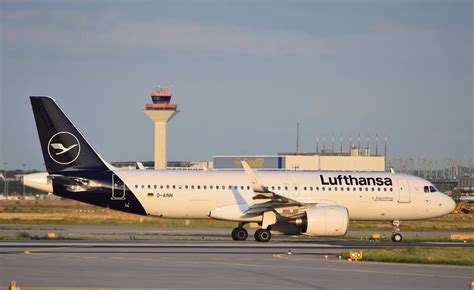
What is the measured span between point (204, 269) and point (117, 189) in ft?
48.9

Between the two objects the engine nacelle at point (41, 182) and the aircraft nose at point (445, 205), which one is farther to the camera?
the aircraft nose at point (445, 205)

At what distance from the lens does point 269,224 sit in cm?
3816

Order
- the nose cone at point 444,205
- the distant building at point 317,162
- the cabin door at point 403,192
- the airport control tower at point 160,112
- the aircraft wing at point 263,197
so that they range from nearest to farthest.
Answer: the aircraft wing at point 263,197
the cabin door at point 403,192
the nose cone at point 444,205
the distant building at point 317,162
the airport control tower at point 160,112

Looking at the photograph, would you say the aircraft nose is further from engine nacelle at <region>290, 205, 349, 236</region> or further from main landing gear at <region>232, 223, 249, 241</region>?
main landing gear at <region>232, 223, 249, 241</region>

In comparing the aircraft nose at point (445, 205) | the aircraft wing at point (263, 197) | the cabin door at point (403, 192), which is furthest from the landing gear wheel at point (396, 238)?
the aircraft wing at point (263, 197)

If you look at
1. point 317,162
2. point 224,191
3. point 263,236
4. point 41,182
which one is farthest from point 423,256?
point 317,162

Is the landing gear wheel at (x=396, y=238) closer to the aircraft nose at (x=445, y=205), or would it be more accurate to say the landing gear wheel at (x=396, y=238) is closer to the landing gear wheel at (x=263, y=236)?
the aircraft nose at (x=445, y=205)

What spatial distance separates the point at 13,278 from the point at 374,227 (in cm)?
3511

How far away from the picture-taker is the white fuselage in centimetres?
3922

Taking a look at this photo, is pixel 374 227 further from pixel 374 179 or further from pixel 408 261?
pixel 408 261

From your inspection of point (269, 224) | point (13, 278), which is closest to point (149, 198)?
point (269, 224)

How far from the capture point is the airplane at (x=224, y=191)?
37906 millimetres

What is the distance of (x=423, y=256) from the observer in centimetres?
2859

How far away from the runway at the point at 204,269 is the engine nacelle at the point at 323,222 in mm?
3483
